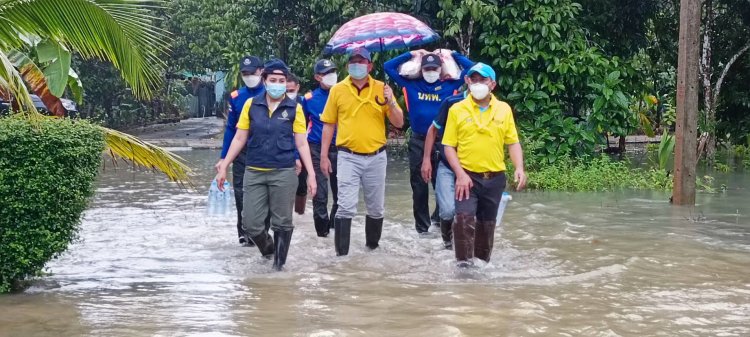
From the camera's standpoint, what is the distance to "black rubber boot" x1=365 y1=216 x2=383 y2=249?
8484 mm

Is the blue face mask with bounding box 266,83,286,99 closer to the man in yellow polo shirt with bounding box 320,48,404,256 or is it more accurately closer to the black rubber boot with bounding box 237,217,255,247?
the man in yellow polo shirt with bounding box 320,48,404,256

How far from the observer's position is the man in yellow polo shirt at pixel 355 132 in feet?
26.8

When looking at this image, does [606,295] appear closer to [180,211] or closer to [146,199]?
[180,211]

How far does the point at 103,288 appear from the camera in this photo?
270 inches

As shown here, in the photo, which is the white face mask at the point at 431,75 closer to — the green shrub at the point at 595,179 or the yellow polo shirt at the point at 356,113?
the yellow polo shirt at the point at 356,113

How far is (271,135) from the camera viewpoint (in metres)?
7.54

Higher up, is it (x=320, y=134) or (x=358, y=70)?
(x=358, y=70)

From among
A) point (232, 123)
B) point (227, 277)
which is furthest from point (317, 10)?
point (227, 277)

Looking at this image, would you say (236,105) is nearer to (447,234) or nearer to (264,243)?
(264,243)

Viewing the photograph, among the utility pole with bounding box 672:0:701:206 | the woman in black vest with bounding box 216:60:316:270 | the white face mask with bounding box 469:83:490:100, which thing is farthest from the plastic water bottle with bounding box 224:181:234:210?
the utility pole with bounding box 672:0:701:206

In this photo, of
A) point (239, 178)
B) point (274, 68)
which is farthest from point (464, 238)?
point (239, 178)

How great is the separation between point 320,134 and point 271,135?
2016 mm

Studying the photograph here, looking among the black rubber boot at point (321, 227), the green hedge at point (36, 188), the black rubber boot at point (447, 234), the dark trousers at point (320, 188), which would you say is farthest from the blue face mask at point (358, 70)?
the green hedge at point (36, 188)

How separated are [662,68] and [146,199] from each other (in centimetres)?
1094
